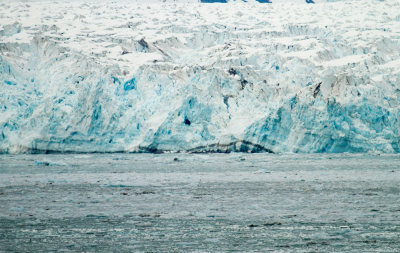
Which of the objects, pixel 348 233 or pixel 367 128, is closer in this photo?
pixel 348 233

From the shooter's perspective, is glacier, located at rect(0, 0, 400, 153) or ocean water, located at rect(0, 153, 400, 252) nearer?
ocean water, located at rect(0, 153, 400, 252)

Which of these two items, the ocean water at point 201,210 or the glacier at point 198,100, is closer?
the ocean water at point 201,210

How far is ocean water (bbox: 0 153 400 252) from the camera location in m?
5.71

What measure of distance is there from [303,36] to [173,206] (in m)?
27.7

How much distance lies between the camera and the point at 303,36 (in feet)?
112

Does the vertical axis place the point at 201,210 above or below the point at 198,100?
above

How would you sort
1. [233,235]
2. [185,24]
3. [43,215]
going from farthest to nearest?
[185,24] → [43,215] → [233,235]

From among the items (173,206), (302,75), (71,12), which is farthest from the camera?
(71,12)

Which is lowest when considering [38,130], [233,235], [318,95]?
[38,130]

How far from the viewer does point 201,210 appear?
317 inches

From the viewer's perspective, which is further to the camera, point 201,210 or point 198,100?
point 198,100

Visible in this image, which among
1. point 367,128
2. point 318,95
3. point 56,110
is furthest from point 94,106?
point 367,128

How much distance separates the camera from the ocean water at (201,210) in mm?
5711

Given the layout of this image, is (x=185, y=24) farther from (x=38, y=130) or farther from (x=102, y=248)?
(x=102, y=248)
